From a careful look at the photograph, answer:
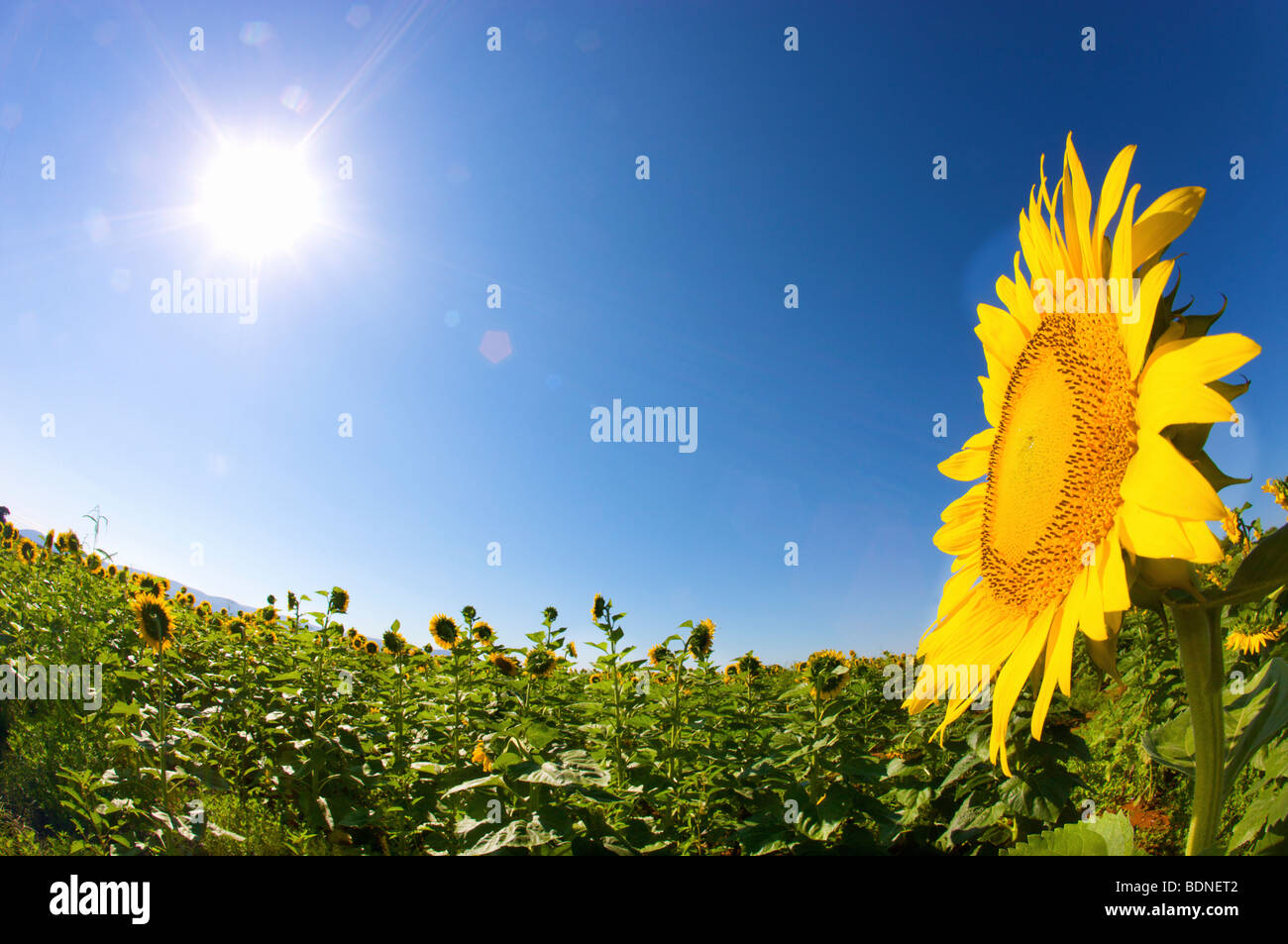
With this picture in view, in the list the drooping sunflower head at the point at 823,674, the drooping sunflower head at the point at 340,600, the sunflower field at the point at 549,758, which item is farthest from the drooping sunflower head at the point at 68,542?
the drooping sunflower head at the point at 823,674

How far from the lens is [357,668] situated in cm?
870

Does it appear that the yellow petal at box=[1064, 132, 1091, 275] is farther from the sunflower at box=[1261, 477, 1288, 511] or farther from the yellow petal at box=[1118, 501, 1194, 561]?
the sunflower at box=[1261, 477, 1288, 511]

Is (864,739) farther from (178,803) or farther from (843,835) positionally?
(178,803)

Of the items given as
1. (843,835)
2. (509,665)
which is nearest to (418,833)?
(509,665)

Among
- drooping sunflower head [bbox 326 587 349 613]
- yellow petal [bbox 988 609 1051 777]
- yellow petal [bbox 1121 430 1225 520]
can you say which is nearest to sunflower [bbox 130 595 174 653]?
drooping sunflower head [bbox 326 587 349 613]

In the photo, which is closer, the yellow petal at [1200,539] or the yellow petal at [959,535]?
the yellow petal at [1200,539]

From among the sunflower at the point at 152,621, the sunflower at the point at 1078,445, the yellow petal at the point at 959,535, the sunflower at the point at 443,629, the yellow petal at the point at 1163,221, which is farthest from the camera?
the sunflower at the point at 443,629

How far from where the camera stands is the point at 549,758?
12.8ft

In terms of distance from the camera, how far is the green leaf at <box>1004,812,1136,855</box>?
1021mm

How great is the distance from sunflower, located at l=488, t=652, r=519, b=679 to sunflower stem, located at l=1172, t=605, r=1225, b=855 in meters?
6.20

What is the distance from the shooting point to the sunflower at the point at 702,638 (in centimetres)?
655

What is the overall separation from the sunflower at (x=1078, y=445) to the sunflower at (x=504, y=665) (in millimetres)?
5668

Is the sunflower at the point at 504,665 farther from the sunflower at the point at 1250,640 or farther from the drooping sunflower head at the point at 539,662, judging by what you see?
the sunflower at the point at 1250,640
